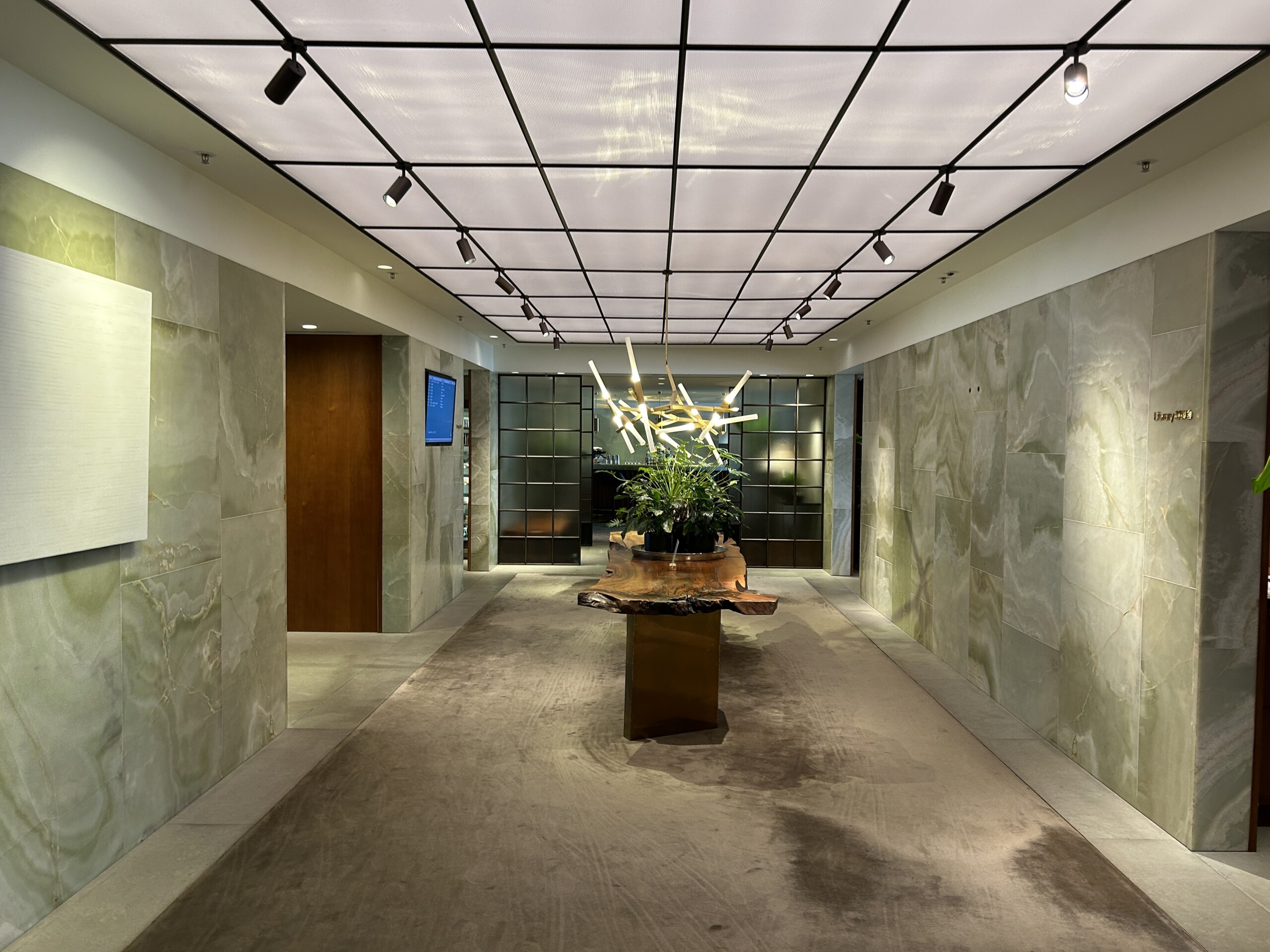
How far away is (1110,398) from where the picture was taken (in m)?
4.16

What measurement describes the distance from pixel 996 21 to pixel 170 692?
4172 mm

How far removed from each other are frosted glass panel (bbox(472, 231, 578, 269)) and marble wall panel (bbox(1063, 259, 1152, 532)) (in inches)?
121

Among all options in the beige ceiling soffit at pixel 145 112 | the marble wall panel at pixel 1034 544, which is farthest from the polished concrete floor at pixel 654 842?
the beige ceiling soffit at pixel 145 112

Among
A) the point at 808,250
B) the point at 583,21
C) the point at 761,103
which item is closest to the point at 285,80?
the point at 583,21

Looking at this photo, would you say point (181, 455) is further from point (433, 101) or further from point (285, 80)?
point (433, 101)

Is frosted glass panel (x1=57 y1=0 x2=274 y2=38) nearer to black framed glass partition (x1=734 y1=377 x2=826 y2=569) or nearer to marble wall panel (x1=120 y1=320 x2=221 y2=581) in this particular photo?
marble wall panel (x1=120 y1=320 x2=221 y2=581)

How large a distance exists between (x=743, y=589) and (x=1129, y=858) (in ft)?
7.00

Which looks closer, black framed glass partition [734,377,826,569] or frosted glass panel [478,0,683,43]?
frosted glass panel [478,0,683,43]

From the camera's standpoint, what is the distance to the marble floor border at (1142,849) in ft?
9.52

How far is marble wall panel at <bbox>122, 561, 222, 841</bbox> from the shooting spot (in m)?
3.35

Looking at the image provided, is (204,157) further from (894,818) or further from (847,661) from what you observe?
(847,661)

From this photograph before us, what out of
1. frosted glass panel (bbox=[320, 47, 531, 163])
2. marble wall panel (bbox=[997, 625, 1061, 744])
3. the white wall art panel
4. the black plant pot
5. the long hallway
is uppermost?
frosted glass panel (bbox=[320, 47, 531, 163])

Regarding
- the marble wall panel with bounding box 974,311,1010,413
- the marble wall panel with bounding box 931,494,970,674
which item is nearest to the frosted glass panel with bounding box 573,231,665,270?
the marble wall panel with bounding box 974,311,1010,413

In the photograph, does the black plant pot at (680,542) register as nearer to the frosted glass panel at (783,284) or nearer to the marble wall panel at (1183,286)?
the frosted glass panel at (783,284)
